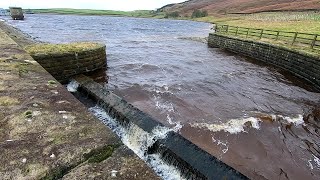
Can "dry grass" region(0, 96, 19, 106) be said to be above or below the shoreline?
above

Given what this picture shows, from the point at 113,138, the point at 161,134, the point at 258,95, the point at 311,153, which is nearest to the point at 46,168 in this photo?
the point at 113,138

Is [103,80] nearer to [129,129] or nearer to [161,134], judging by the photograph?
[129,129]

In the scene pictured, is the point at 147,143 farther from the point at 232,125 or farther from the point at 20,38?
the point at 20,38

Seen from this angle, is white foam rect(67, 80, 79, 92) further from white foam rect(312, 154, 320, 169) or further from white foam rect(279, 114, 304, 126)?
white foam rect(312, 154, 320, 169)

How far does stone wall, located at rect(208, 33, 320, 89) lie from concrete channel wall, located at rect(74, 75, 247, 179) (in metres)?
11.0

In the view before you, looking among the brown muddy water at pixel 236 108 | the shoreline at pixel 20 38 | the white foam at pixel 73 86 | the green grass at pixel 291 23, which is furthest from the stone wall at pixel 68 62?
the green grass at pixel 291 23

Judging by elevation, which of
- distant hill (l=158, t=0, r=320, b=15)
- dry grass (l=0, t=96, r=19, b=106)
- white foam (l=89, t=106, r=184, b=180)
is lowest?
distant hill (l=158, t=0, r=320, b=15)

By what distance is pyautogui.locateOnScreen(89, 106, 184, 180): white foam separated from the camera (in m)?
5.77

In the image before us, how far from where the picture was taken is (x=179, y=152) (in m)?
5.84

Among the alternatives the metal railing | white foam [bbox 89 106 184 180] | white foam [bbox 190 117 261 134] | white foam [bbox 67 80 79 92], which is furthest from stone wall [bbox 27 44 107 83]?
the metal railing

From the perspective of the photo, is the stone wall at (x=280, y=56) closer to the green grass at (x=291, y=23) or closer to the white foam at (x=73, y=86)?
the green grass at (x=291, y=23)

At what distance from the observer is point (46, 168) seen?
296 centimetres

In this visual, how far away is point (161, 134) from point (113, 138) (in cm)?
302

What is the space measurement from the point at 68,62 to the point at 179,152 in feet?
25.6
